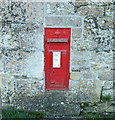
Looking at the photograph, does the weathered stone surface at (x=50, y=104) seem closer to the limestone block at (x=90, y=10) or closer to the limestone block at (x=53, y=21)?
the limestone block at (x=53, y=21)

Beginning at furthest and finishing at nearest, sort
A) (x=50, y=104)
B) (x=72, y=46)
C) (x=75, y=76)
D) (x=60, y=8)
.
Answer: (x=50, y=104), (x=75, y=76), (x=72, y=46), (x=60, y=8)

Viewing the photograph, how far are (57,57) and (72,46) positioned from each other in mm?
369

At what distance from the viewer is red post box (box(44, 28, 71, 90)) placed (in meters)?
2.95

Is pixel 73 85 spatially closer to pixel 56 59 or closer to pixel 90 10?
pixel 56 59

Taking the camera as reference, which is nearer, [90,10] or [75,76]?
[90,10]

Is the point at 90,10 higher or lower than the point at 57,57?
higher

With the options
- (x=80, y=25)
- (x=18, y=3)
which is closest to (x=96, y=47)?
(x=80, y=25)

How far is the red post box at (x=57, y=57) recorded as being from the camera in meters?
2.95

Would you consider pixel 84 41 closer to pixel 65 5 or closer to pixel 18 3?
pixel 65 5

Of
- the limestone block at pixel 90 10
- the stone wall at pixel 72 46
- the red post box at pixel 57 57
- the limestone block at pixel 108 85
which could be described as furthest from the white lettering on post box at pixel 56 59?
the limestone block at pixel 108 85

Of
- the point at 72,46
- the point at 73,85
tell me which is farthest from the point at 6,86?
the point at 72,46

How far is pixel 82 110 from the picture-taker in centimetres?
326

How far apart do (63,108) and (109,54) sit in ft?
4.84

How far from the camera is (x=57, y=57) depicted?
3033mm
